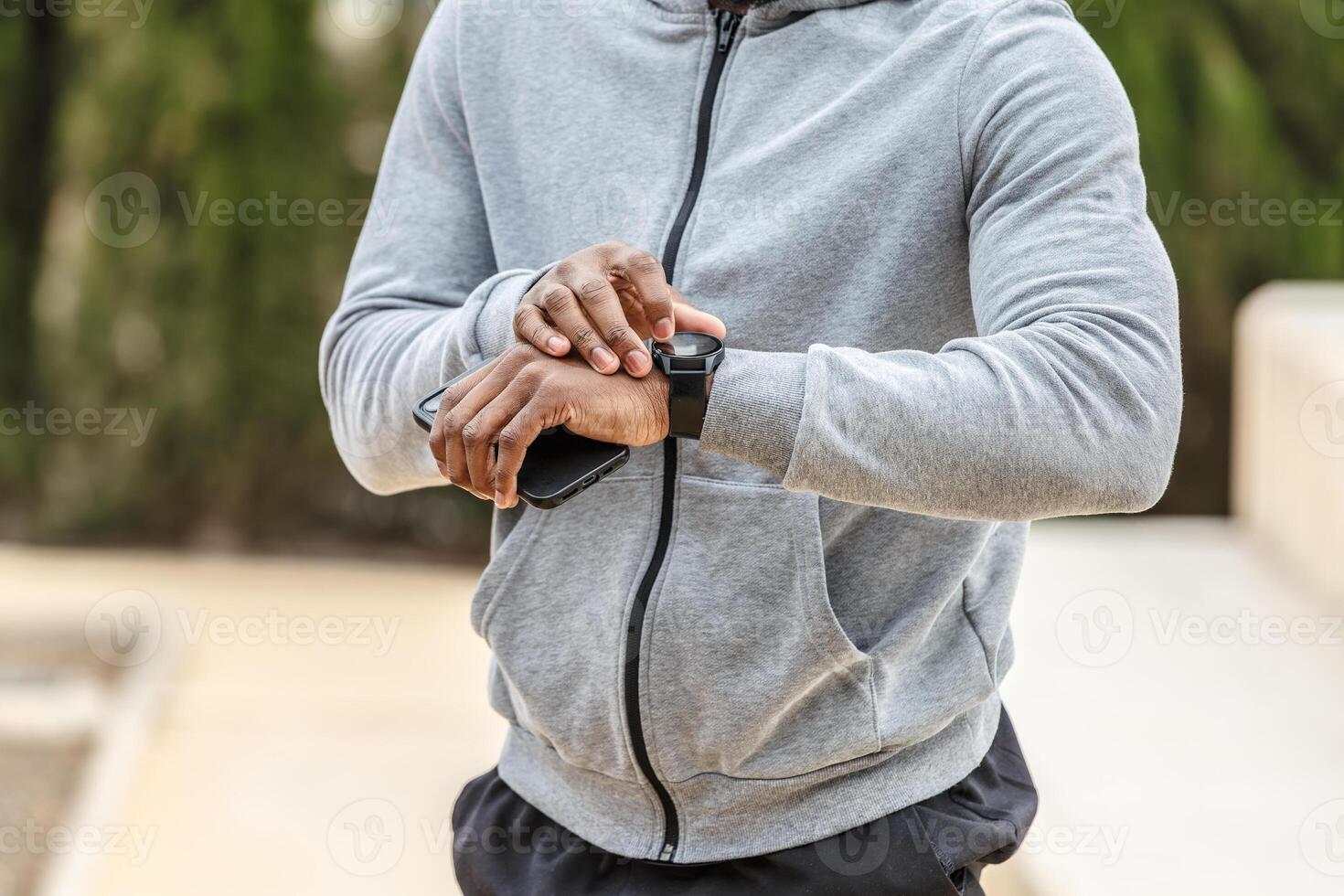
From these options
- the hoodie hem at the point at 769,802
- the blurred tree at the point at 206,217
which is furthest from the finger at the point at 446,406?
the blurred tree at the point at 206,217

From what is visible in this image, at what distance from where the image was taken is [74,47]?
4.46 meters

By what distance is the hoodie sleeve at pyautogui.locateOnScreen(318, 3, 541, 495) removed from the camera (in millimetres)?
1205

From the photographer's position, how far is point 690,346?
101 centimetres

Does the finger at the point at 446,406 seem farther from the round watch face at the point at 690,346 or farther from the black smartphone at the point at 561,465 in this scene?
the round watch face at the point at 690,346

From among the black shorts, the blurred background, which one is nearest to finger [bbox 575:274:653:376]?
the black shorts

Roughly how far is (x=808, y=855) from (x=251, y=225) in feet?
12.1

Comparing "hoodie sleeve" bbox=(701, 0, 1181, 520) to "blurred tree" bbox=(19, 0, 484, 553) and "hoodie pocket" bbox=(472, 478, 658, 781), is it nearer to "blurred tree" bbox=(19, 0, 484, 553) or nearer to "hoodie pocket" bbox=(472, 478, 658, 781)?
"hoodie pocket" bbox=(472, 478, 658, 781)

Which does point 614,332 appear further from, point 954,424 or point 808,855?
point 808,855

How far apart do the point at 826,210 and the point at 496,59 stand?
1.30ft

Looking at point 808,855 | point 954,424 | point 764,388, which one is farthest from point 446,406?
point 808,855

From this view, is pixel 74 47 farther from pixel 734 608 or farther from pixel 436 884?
pixel 734 608

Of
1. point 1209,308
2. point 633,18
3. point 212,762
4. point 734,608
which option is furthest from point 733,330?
point 1209,308

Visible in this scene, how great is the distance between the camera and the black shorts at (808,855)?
45.6 inches

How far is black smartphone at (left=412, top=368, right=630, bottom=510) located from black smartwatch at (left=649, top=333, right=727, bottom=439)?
0.05m
